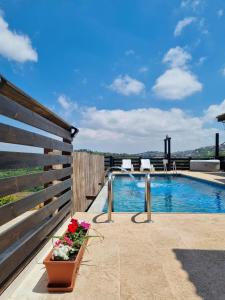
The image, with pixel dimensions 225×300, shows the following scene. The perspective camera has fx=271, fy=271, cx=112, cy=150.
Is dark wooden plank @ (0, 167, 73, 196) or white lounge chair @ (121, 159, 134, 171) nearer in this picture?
dark wooden plank @ (0, 167, 73, 196)

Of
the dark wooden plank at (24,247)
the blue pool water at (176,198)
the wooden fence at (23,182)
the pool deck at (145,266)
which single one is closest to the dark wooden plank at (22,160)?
the wooden fence at (23,182)

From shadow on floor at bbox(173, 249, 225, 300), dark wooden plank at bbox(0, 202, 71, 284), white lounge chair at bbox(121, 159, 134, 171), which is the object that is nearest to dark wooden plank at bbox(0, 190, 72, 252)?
dark wooden plank at bbox(0, 202, 71, 284)

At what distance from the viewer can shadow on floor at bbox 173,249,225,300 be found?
2.37 meters

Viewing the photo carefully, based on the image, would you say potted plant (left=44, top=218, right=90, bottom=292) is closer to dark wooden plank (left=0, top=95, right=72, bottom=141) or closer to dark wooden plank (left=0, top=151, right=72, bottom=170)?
dark wooden plank (left=0, top=151, right=72, bottom=170)

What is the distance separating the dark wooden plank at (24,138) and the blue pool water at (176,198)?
4550 mm

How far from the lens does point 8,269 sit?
2.28 meters

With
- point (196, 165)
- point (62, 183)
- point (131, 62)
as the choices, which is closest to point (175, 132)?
point (196, 165)

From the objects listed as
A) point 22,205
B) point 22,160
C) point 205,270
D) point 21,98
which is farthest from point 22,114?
point 205,270

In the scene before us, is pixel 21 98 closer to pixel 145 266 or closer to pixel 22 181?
pixel 22 181

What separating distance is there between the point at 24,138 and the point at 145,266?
6.10 ft

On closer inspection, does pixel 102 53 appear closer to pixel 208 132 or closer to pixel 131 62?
pixel 131 62

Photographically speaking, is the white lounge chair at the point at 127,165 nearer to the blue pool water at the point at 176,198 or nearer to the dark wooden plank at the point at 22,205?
the blue pool water at the point at 176,198

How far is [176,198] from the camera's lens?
10.2 m

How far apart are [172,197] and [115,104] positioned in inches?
491
